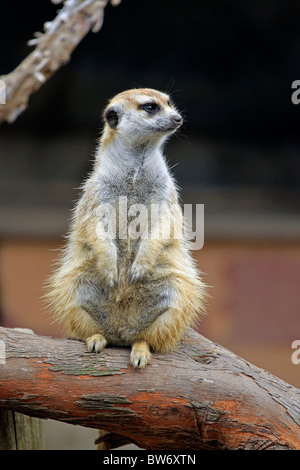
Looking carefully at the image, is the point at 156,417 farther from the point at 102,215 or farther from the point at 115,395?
the point at 102,215

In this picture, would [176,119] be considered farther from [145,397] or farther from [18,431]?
[18,431]

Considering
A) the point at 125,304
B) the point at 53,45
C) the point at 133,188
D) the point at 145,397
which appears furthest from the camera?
the point at 53,45

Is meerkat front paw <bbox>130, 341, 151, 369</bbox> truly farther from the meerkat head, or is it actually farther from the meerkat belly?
the meerkat head

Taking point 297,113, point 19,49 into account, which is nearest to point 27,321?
point 19,49

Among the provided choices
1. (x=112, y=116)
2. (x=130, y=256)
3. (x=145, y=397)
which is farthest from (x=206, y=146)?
(x=145, y=397)

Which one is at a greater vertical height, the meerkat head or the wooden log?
the meerkat head

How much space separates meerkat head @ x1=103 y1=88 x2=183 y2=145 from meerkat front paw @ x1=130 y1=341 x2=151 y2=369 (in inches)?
31.5

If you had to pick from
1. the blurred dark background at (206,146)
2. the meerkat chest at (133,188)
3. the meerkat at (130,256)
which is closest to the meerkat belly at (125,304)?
the meerkat at (130,256)

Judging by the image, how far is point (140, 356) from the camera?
258cm

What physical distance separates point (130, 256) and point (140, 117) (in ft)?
1.75

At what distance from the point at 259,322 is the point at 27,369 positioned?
3600 millimetres

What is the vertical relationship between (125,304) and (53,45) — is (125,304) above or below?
below

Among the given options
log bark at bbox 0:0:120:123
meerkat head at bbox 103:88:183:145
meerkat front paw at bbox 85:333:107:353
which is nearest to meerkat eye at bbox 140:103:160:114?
meerkat head at bbox 103:88:183:145

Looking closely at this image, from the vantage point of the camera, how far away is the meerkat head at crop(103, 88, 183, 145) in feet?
9.18
